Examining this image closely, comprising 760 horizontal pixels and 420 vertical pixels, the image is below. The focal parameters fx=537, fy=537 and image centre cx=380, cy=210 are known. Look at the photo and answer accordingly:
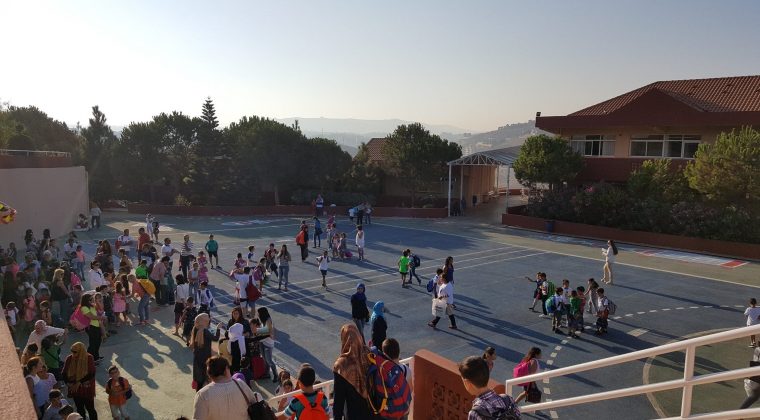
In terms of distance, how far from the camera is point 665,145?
3375 centimetres

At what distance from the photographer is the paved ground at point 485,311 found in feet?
37.4

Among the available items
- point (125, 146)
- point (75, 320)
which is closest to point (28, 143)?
point (125, 146)

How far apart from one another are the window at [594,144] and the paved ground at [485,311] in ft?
35.1

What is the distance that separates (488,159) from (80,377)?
33513mm

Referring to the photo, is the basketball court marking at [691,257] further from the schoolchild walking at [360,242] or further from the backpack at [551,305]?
the backpack at [551,305]

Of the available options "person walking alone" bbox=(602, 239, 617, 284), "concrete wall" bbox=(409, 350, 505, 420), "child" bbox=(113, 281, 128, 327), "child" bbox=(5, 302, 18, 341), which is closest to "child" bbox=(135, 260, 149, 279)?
"child" bbox=(113, 281, 128, 327)

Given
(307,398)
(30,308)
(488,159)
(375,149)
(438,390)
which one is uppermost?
(375,149)

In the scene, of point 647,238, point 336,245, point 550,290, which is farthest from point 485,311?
point 647,238

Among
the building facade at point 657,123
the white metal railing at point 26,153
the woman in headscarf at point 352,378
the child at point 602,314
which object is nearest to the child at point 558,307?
the child at point 602,314

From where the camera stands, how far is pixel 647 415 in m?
9.69

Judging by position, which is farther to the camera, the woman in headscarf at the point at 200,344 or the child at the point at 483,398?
the woman in headscarf at the point at 200,344

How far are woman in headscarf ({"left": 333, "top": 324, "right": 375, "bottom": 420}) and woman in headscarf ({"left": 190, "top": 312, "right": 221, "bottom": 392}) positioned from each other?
122 inches

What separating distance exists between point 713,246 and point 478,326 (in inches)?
686

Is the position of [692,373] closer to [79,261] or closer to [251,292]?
[251,292]
